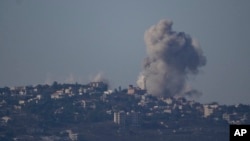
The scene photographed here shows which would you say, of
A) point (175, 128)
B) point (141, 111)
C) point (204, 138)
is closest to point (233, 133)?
point (204, 138)

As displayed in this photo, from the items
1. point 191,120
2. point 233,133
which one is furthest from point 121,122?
point 233,133

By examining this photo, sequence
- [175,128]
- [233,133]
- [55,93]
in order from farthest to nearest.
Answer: [55,93], [175,128], [233,133]

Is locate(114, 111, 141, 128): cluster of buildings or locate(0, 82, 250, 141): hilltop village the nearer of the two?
locate(0, 82, 250, 141): hilltop village

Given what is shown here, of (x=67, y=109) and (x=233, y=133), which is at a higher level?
(x=67, y=109)

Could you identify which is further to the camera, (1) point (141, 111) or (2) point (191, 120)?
(1) point (141, 111)

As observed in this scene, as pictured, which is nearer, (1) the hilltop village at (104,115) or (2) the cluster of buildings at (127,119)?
(1) the hilltop village at (104,115)

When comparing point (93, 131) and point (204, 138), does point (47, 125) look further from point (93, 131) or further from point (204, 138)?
point (204, 138)

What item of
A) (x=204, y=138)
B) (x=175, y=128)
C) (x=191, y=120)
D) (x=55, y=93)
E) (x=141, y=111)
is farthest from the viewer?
(x=55, y=93)
